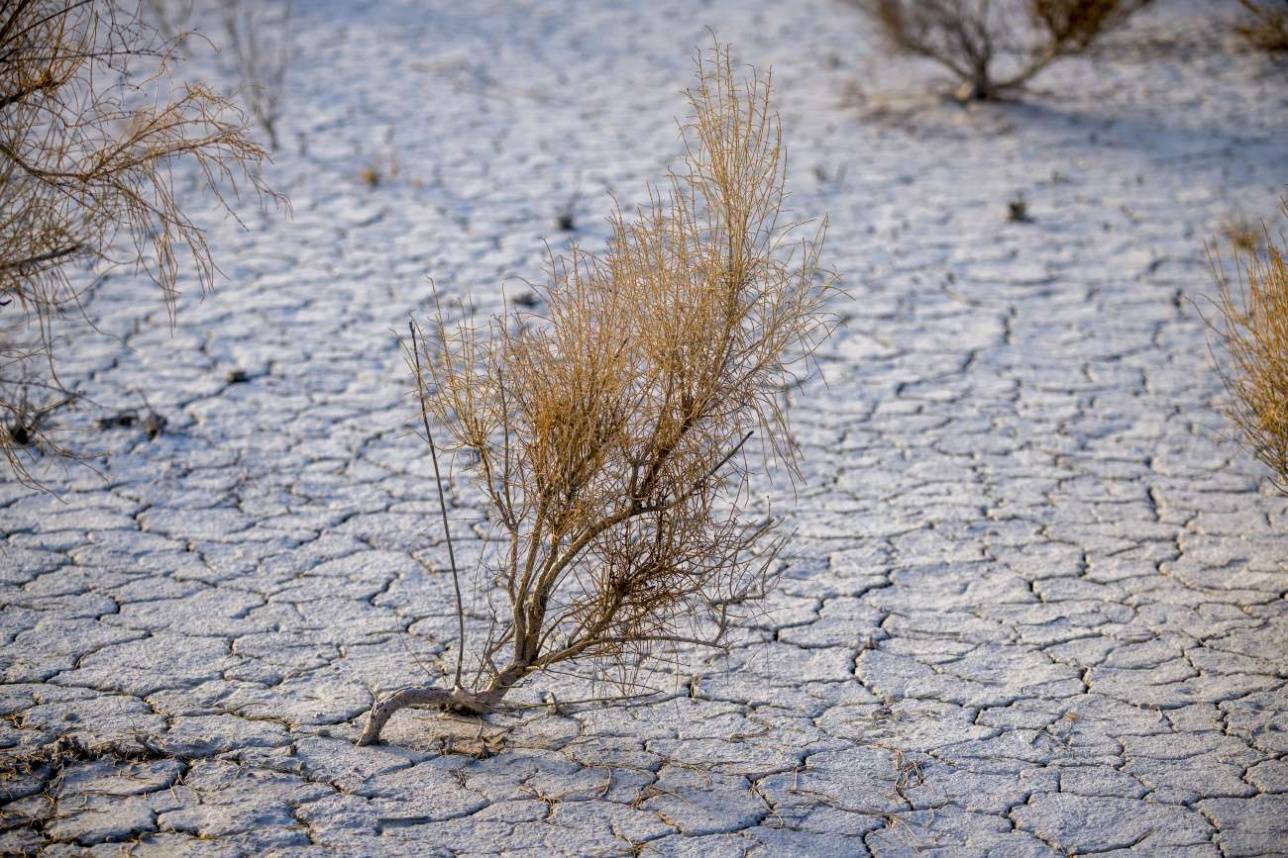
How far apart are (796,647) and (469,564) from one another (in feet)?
4.06

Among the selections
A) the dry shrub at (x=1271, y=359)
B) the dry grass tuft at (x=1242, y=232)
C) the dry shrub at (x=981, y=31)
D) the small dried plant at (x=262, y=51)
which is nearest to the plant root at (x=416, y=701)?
Answer: the dry shrub at (x=1271, y=359)

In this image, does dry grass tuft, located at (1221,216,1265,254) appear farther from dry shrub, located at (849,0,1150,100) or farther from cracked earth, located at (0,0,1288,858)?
dry shrub, located at (849,0,1150,100)

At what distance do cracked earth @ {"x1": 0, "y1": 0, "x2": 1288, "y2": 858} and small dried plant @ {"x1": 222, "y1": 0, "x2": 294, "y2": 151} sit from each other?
46cm

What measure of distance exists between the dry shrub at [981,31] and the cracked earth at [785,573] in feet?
4.07

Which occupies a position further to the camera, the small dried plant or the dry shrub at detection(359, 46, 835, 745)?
the small dried plant

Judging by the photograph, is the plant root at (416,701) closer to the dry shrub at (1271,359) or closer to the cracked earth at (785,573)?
the cracked earth at (785,573)

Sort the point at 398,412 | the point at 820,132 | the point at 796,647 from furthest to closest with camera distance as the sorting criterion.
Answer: the point at 820,132 < the point at 398,412 < the point at 796,647

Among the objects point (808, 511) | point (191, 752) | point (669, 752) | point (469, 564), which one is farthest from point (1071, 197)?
point (191, 752)

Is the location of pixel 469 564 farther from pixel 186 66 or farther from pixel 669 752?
pixel 186 66

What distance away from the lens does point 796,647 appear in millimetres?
4473

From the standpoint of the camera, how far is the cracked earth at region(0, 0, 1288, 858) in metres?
3.62

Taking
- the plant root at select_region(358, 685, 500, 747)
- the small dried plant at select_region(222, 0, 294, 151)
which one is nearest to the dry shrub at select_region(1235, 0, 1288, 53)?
the small dried plant at select_region(222, 0, 294, 151)

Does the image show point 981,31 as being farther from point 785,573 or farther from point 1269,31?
point 785,573

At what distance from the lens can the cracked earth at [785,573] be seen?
3617 millimetres
